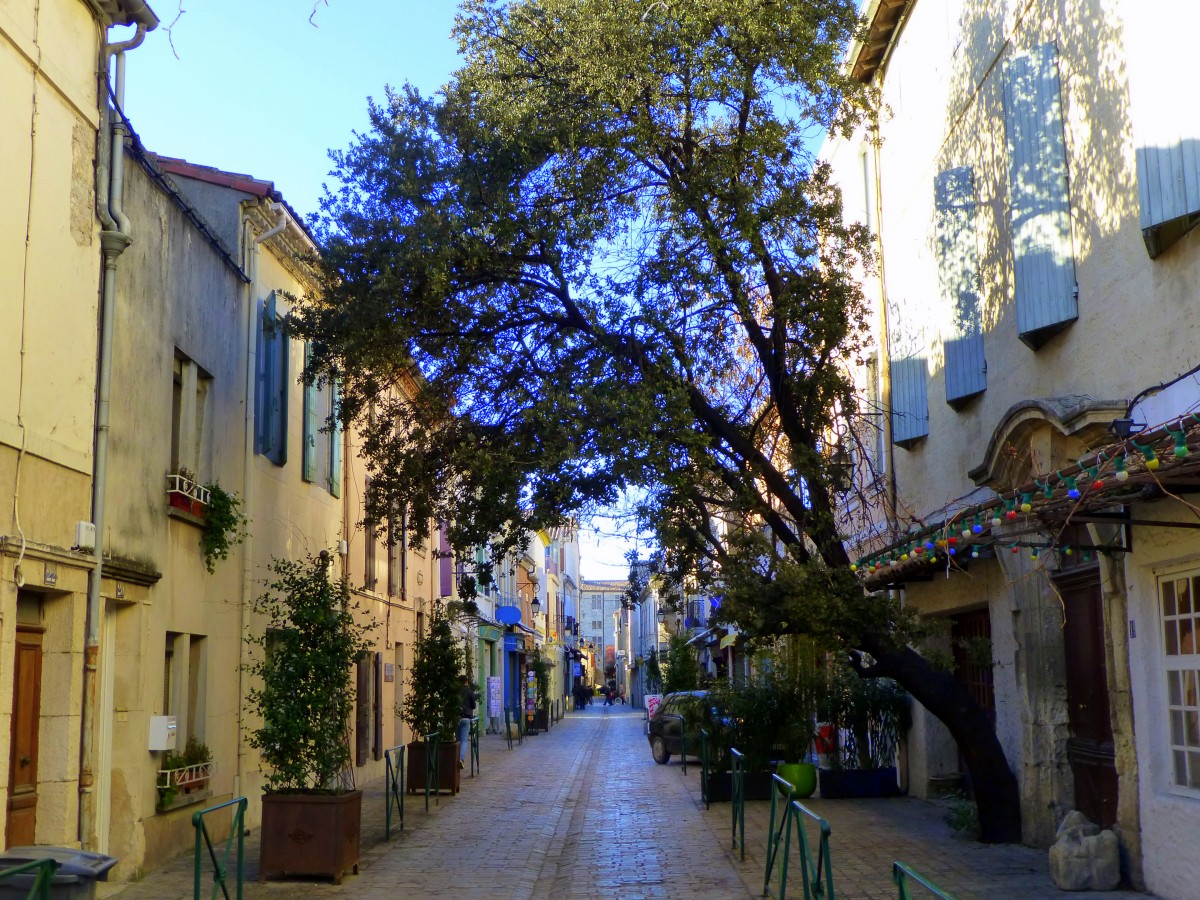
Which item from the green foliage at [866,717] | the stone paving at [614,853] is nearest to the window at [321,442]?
the stone paving at [614,853]

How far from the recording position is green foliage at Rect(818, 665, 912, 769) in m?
16.0

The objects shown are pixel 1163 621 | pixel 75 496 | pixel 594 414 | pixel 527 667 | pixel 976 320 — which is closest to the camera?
pixel 1163 621

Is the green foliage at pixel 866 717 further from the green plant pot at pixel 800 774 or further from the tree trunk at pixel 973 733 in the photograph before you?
the tree trunk at pixel 973 733

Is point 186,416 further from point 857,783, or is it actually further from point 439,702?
point 857,783

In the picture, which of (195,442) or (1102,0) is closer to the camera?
(1102,0)

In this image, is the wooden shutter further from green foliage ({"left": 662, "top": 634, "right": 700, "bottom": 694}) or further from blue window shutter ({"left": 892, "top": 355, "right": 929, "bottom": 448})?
green foliage ({"left": 662, "top": 634, "right": 700, "bottom": 694})

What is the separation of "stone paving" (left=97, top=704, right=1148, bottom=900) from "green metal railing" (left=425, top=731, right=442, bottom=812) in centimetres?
25

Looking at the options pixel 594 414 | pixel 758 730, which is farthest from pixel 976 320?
pixel 758 730

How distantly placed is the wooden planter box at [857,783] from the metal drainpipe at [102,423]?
30.0 feet

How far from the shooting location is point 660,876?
10750 mm

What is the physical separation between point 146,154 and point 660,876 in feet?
25.0

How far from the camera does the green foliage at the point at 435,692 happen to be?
17.7 metres

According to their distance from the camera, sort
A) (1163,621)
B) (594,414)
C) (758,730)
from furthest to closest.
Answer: (758,730)
(594,414)
(1163,621)

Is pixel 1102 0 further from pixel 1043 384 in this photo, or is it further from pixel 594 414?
pixel 594 414
